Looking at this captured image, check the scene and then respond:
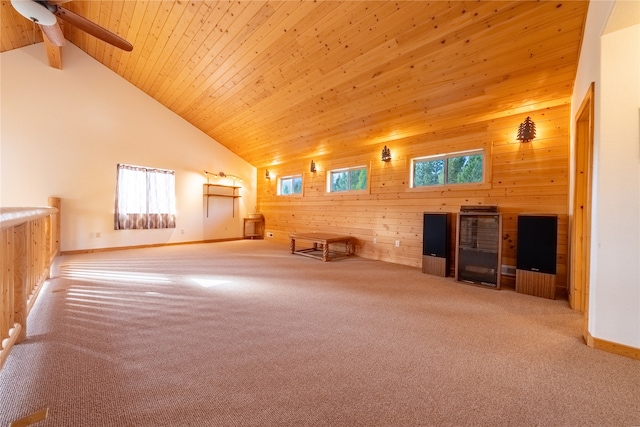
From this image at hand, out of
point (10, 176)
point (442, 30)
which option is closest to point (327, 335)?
point (442, 30)

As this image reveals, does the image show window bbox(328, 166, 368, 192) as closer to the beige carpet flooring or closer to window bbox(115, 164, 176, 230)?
the beige carpet flooring

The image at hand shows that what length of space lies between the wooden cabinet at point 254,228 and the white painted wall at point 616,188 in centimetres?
727

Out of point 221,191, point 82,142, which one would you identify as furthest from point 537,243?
point 82,142

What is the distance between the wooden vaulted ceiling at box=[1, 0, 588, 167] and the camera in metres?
2.63

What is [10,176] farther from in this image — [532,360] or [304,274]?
[532,360]

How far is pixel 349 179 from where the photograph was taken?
228 inches

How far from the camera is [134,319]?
222cm

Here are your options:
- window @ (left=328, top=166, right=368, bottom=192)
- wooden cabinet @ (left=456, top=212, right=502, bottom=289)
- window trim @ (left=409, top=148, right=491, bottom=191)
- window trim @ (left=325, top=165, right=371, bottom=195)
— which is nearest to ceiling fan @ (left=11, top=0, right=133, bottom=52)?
window trim @ (left=325, top=165, right=371, bottom=195)

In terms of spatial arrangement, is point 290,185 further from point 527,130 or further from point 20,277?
point 20,277

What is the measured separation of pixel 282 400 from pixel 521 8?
3.61 m

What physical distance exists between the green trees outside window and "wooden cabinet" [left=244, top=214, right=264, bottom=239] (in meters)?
3.02

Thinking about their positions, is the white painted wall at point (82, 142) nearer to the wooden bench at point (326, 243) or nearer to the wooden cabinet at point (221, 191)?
the wooden cabinet at point (221, 191)

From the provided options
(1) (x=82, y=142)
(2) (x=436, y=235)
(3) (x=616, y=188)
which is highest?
(1) (x=82, y=142)

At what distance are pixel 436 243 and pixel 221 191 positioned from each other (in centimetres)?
594
